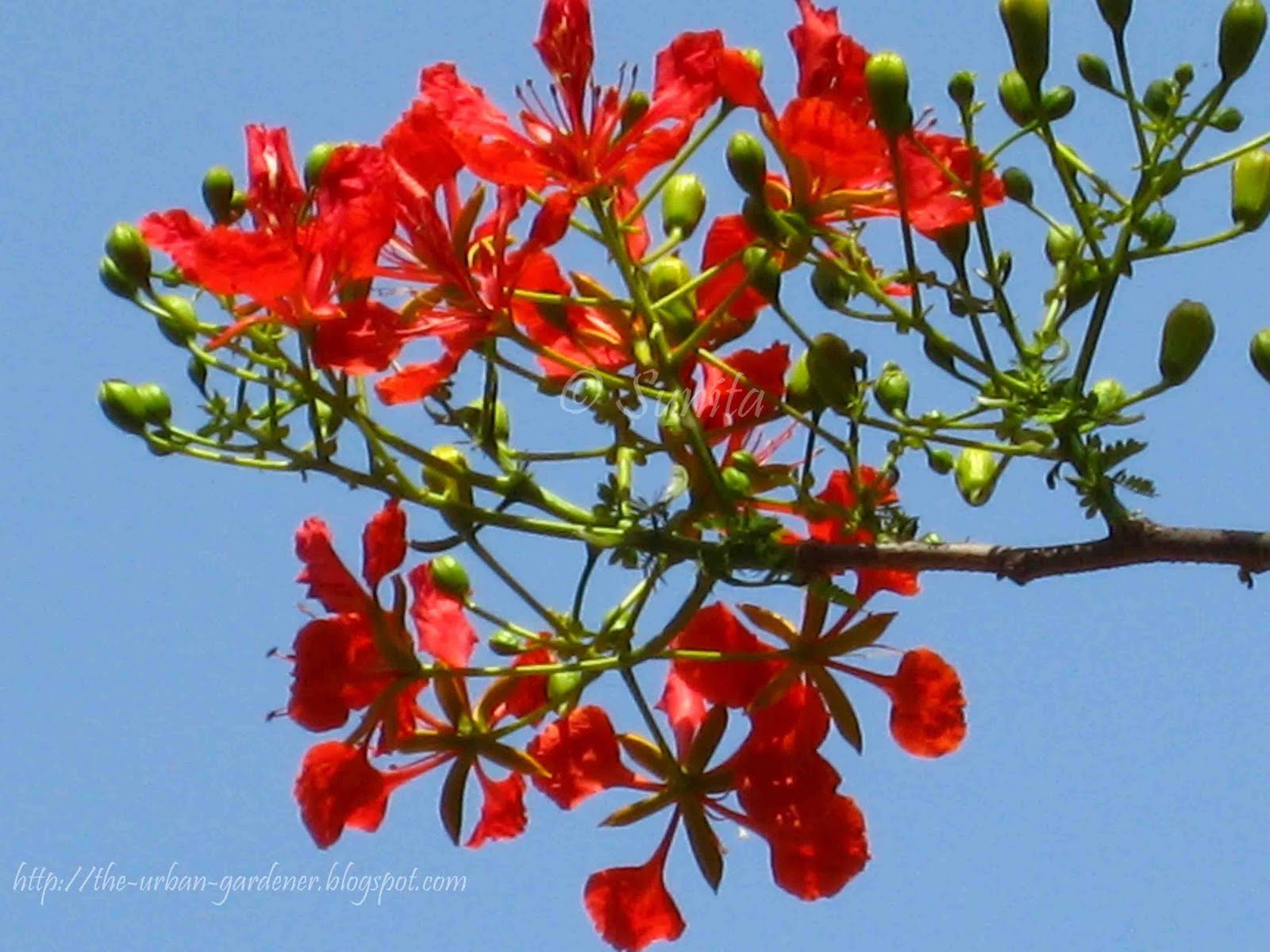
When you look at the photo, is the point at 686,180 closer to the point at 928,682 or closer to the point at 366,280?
the point at 366,280

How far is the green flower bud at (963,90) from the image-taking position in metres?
1.52

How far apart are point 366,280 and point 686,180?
1.05ft

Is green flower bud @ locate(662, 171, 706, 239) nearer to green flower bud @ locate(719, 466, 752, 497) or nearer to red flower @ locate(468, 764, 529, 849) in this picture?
green flower bud @ locate(719, 466, 752, 497)

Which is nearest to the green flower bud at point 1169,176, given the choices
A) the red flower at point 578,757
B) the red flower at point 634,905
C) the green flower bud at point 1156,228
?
the green flower bud at point 1156,228

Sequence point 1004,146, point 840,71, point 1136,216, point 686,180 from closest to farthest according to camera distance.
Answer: point 1136,216 → point 1004,146 → point 840,71 → point 686,180

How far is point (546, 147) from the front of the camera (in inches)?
64.6

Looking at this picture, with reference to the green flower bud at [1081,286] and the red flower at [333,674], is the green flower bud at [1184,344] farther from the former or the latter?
the red flower at [333,674]

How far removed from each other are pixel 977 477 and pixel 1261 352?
0.22 metres

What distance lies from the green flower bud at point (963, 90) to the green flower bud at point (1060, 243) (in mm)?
128

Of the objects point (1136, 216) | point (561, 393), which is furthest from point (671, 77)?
point (1136, 216)

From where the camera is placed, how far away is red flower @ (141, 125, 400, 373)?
1.56m

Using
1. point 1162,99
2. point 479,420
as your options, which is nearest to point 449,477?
point 479,420

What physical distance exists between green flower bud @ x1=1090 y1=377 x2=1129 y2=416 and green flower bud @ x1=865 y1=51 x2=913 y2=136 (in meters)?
0.23

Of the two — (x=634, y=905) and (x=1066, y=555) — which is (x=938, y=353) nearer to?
(x=1066, y=555)
